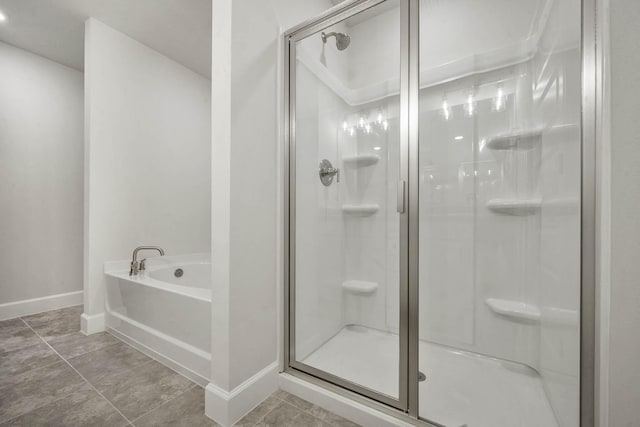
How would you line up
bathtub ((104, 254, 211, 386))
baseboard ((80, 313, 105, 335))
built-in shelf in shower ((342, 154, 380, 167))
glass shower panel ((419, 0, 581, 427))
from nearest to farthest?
glass shower panel ((419, 0, 581, 427))
bathtub ((104, 254, 211, 386))
built-in shelf in shower ((342, 154, 380, 167))
baseboard ((80, 313, 105, 335))

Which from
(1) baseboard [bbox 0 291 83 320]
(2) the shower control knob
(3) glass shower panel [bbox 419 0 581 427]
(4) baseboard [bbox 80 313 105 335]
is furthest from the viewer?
(1) baseboard [bbox 0 291 83 320]

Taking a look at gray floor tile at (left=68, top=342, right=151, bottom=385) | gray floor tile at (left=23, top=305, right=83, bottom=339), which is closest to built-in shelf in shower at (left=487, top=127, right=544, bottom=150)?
gray floor tile at (left=68, top=342, right=151, bottom=385)

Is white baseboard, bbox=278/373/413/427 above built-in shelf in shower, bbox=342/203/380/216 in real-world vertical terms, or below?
below

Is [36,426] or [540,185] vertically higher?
[540,185]

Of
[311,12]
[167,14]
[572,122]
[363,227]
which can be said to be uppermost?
[167,14]

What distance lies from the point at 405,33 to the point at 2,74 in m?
3.35

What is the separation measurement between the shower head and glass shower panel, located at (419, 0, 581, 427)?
1.58ft

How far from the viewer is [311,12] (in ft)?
5.80

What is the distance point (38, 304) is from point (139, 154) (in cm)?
167

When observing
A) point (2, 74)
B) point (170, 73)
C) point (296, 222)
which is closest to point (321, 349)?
point (296, 222)

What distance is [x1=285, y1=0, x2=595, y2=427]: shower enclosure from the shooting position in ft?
3.65

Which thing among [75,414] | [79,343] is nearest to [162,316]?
[75,414]

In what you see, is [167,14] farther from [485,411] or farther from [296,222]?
[485,411]

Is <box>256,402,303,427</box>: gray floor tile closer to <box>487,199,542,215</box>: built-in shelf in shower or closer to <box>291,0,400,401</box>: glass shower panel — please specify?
<box>291,0,400,401</box>: glass shower panel
